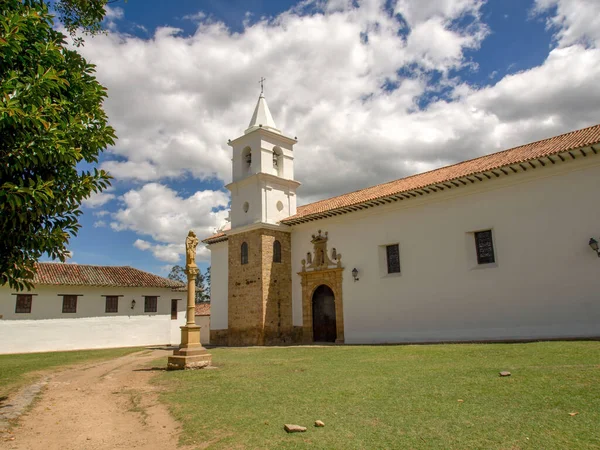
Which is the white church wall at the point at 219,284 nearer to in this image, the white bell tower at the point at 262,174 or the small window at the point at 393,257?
the white bell tower at the point at 262,174

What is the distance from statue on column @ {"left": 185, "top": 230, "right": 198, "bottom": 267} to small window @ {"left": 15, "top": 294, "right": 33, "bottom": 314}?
15.1 metres

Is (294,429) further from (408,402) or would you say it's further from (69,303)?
(69,303)

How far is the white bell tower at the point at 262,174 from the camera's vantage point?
67.6 ft

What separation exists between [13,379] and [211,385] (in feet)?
17.9

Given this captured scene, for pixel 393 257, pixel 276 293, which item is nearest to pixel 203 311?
pixel 276 293

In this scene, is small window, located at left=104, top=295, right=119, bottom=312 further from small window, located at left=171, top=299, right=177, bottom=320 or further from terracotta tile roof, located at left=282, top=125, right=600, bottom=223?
terracotta tile roof, located at left=282, top=125, right=600, bottom=223

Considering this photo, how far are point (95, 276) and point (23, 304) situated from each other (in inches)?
153

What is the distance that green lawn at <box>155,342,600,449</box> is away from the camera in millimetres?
4215

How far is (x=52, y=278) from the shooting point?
75.4ft

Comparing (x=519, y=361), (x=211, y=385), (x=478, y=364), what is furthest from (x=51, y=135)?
(x=519, y=361)

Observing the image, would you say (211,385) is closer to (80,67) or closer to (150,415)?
(150,415)

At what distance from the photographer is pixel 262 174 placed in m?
20.5

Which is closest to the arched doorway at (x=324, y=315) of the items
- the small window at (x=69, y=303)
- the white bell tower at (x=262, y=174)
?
the white bell tower at (x=262, y=174)

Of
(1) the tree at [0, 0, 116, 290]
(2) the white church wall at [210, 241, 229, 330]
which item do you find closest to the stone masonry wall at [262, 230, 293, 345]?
(2) the white church wall at [210, 241, 229, 330]
